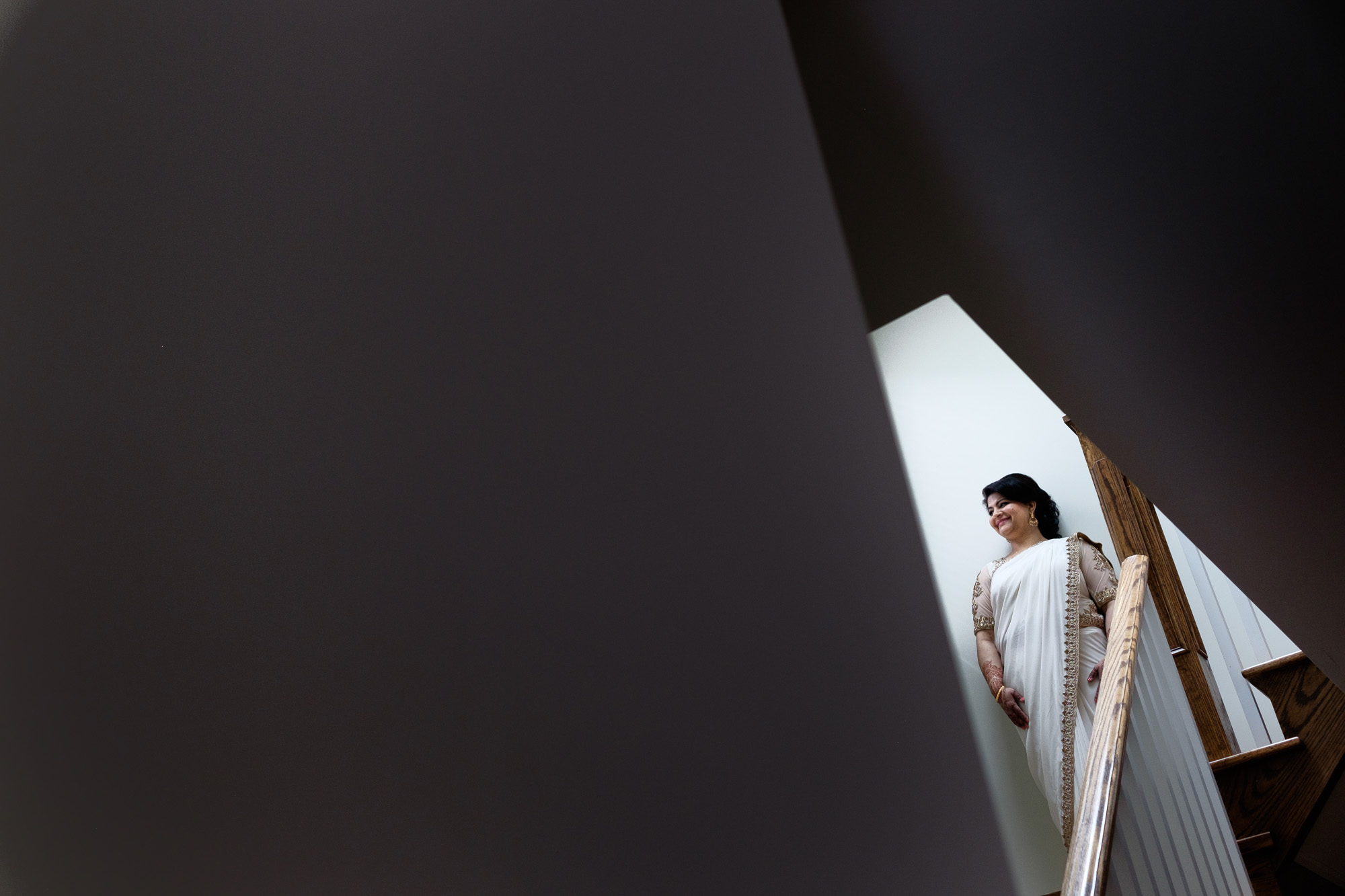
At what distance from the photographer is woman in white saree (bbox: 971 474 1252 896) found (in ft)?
6.46

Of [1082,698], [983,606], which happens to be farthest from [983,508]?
[1082,698]

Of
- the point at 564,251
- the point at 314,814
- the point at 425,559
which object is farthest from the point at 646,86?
the point at 314,814

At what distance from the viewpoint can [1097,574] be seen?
3.52 meters

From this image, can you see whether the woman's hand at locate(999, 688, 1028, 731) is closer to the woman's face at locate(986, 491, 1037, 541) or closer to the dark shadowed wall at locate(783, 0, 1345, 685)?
the woman's face at locate(986, 491, 1037, 541)

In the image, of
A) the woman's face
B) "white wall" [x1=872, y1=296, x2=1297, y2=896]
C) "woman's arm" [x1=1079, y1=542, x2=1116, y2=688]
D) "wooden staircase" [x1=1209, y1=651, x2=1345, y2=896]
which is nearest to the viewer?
"wooden staircase" [x1=1209, y1=651, x2=1345, y2=896]

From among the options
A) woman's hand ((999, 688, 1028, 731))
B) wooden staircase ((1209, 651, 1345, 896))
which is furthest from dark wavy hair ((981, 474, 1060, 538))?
wooden staircase ((1209, 651, 1345, 896))

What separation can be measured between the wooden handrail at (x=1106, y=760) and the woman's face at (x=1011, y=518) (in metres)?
1.31

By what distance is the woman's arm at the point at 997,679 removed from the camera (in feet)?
11.6

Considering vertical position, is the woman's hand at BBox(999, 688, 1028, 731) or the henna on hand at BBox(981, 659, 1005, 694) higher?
the henna on hand at BBox(981, 659, 1005, 694)

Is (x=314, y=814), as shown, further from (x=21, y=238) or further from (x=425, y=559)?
(x=21, y=238)

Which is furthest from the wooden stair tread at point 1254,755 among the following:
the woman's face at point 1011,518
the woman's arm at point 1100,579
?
the woman's face at point 1011,518

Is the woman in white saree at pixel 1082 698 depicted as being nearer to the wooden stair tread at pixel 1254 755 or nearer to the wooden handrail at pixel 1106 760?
the wooden handrail at pixel 1106 760

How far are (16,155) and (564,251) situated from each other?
72 centimetres

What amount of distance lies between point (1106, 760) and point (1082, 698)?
167 cm
